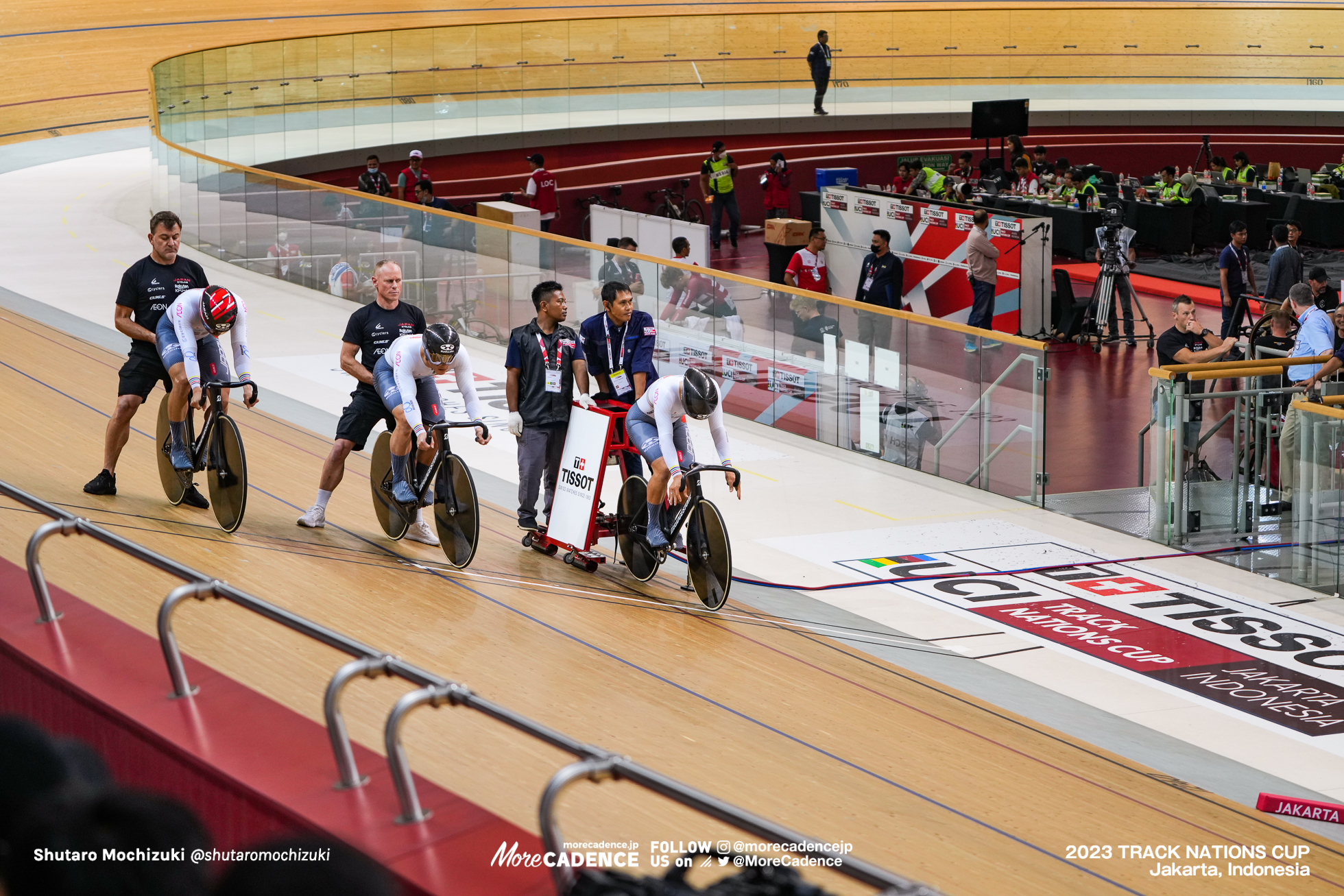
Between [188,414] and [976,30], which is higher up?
[976,30]

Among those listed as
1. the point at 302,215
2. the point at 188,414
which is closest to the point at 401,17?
the point at 302,215

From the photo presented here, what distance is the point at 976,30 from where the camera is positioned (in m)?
30.3

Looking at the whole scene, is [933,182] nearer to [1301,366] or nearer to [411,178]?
[411,178]

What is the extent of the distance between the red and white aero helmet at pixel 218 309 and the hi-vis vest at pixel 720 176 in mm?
17814

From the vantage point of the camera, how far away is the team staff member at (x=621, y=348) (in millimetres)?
8148

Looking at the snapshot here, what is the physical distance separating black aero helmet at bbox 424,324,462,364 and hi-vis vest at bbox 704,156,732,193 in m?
17.9

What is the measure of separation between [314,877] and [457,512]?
19.6 ft

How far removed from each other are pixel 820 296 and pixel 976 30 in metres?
20.1

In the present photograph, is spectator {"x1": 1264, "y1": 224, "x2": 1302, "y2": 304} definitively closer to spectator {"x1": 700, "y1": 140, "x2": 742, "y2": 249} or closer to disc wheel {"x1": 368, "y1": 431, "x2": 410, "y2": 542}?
disc wheel {"x1": 368, "y1": 431, "x2": 410, "y2": 542}

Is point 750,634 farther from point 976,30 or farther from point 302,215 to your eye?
point 976,30

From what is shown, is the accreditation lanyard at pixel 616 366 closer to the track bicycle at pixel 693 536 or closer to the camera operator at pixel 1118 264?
the track bicycle at pixel 693 536

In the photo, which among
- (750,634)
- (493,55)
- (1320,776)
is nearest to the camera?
(1320,776)

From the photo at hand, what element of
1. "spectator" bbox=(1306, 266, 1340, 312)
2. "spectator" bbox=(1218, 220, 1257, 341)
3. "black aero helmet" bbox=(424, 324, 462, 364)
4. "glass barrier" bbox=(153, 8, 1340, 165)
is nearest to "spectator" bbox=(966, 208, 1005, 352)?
"spectator" bbox=(1218, 220, 1257, 341)

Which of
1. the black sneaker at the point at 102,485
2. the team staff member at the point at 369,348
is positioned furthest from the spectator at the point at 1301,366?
the black sneaker at the point at 102,485
